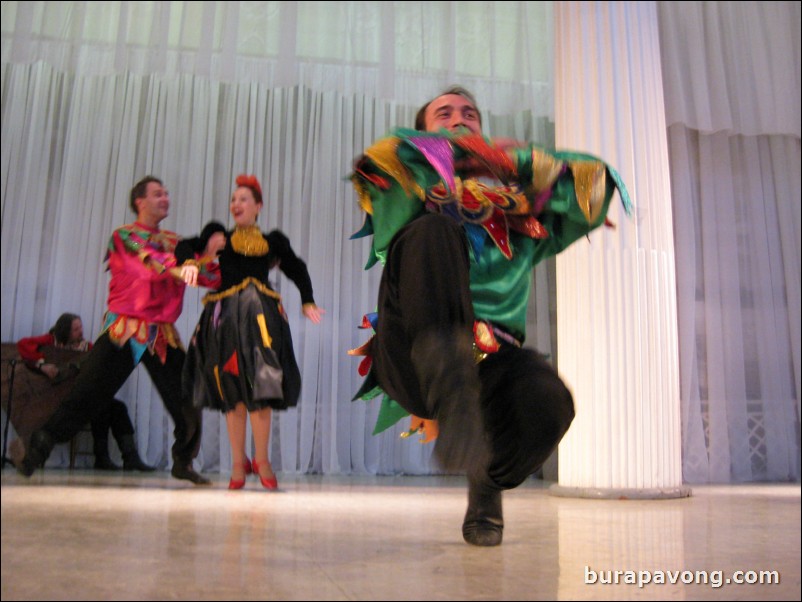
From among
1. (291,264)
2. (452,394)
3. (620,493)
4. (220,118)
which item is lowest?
(620,493)

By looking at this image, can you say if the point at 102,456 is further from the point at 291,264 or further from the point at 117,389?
the point at 291,264

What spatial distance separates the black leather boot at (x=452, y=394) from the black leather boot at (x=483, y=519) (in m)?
0.46

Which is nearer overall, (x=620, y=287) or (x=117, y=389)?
(x=117, y=389)

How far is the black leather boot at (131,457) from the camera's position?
2.83 meters

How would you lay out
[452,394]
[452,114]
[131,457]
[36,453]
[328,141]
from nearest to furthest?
[452,394], [452,114], [36,453], [328,141], [131,457]

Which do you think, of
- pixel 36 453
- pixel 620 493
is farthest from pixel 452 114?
pixel 36 453

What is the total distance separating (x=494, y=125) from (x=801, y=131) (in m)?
1.68

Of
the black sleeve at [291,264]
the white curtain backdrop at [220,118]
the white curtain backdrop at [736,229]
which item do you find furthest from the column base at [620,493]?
the black sleeve at [291,264]

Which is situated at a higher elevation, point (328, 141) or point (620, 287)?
point (328, 141)

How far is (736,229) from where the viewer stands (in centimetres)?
383

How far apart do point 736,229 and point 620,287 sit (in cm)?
170

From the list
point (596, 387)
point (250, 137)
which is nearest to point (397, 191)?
point (596, 387)

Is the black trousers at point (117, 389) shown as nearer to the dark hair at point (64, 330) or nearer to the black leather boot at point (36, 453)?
the black leather boot at point (36, 453)

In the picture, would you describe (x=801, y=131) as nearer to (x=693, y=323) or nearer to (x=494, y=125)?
(x=693, y=323)
